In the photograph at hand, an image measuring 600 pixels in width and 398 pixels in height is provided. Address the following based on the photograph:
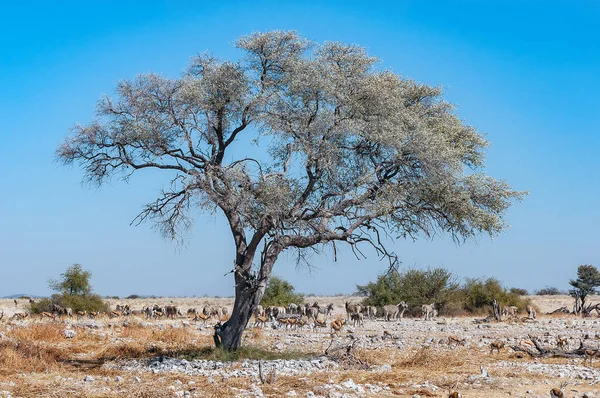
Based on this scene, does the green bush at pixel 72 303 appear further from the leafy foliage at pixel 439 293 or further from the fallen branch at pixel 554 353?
the fallen branch at pixel 554 353

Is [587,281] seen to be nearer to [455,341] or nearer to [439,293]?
[439,293]

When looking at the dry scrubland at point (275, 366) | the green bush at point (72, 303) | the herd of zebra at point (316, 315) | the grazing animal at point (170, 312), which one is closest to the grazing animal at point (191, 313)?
the grazing animal at point (170, 312)

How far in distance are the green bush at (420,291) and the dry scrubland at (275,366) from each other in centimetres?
1718

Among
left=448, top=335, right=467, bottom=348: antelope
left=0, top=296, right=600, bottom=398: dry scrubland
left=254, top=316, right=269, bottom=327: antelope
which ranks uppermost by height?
left=254, top=316, right=269, bottom=327: antelope

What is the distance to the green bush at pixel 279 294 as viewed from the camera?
51666 mm

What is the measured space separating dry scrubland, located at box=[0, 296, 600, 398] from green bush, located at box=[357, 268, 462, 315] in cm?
1718

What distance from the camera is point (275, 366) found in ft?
58.5

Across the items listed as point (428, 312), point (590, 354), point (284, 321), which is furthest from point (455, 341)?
point (428, 312)

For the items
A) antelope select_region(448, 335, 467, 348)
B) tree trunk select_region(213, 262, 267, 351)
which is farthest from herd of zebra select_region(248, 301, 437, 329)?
tree trunk select_region(213, 262, 267, 351)

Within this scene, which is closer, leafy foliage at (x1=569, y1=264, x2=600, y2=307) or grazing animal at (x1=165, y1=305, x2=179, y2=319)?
grazing animal at (x1=165, y1=305, x2=179, y2=319)

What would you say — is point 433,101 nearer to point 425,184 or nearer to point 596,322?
point 425,184

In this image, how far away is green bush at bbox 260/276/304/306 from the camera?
170ft

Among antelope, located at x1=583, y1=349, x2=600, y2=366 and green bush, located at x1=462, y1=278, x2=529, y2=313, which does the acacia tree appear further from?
green bush, located at x1=462, y1=278, x2=529, y2=313

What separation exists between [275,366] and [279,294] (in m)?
35.2
